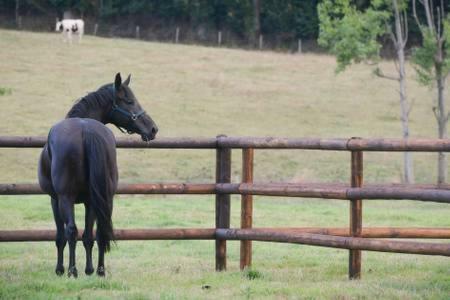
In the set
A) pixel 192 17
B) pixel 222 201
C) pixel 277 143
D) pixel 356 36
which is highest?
pixel 192 17

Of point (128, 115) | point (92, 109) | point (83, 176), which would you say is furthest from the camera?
point (128, 115)

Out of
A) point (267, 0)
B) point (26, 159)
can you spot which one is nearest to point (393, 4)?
point (26, 159)

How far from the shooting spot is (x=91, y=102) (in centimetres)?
1014

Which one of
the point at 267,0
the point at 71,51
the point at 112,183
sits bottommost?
the point at 112,183

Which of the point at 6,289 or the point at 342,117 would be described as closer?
the point at 6,289

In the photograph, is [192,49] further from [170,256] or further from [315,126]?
[170,256]

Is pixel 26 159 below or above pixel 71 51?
below

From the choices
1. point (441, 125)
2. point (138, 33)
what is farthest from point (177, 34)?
point (441, 125)

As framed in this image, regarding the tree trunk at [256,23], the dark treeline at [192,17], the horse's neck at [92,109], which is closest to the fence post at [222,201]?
the horse's neck at [92,109]

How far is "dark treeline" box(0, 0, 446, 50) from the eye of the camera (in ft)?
254

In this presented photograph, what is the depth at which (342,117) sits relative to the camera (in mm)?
48875

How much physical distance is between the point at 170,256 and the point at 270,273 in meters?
3.12

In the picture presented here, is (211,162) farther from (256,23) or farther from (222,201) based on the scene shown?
(256,23)

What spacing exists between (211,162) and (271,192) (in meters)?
27.6
